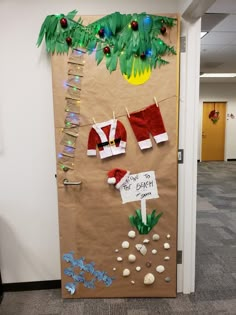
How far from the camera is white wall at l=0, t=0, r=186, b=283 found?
1897 mm

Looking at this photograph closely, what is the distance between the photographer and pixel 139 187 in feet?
6.55

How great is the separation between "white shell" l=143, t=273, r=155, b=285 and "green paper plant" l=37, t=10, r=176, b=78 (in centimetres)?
155

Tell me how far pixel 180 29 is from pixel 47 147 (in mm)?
1309

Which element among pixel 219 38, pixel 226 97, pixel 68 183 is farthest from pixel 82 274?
pixel 226 97

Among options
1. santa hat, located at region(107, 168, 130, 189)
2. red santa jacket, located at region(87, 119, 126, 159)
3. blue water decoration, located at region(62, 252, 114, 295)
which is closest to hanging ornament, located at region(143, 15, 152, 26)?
red santa jacket, located at region(87, 119, 126, 159)

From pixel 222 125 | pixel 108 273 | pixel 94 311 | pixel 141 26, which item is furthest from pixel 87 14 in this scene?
pixel 222 125

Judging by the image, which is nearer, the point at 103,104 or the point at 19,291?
the point at 103,104

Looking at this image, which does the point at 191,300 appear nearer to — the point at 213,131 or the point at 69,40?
the point at 69,40

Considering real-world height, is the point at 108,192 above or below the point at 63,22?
below

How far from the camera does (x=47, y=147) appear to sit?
81.0 inches

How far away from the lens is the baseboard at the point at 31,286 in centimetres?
222

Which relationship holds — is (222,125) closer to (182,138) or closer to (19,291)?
(182,138)

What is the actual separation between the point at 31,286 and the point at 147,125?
1662 millimetres

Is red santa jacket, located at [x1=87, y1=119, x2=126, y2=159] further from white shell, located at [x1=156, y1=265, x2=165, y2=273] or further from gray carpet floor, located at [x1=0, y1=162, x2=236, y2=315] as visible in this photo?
gray carpet floor, located at [x1=0, y1=162, x2=236, y2=315]
